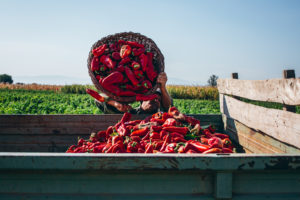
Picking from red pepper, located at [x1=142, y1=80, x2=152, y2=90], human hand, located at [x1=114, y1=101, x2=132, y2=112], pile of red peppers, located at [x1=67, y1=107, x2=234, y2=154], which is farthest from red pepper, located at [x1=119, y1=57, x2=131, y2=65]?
pile of red peppers, located at [x1=67, y1=107, x2=234, y2=154]

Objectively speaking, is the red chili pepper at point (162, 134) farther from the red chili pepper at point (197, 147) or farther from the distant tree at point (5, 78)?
the distant tree at point (5, 78)

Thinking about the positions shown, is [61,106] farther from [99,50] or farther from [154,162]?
[154,162]

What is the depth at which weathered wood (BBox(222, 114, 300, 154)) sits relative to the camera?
2559mm

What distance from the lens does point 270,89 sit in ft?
8.80

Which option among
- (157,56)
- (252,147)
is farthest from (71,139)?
(252,147)

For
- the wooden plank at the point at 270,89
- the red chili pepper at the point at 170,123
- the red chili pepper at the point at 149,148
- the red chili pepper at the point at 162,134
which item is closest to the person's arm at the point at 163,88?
the wooden plank at the point at 270,89

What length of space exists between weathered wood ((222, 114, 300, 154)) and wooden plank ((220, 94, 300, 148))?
0.25 ft

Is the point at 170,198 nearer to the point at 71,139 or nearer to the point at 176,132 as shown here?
the point at 176,132

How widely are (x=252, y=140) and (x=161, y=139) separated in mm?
1107

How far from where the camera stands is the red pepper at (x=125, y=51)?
4.48 meters

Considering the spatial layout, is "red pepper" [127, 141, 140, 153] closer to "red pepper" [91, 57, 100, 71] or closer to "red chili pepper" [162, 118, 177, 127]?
"red chili pepper" [162, 118, 177, 127]

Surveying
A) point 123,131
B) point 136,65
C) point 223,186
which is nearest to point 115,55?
point 136,65

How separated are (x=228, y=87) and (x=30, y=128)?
2829 millimetres

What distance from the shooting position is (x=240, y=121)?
3.39 meters
